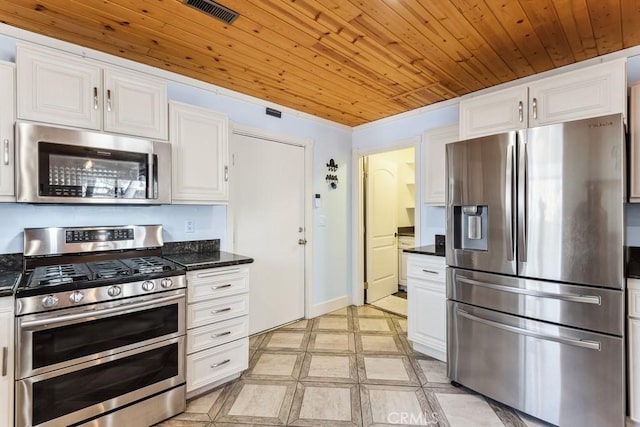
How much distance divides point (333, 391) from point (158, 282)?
1.45 m

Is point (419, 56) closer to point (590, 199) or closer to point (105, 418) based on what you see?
point (590, 199)

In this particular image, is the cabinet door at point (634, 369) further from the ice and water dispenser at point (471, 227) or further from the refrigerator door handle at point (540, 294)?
the ice and water dispenser at point (471, 227)

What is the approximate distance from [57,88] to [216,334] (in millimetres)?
1870

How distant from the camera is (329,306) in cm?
393

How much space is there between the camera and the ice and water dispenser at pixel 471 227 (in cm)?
220

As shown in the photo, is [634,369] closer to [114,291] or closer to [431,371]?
[431,371]

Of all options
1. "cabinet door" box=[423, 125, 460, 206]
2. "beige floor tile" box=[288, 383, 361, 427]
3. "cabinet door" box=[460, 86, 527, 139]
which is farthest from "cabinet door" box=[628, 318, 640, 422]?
"cabinet door" box=[423, 125, 460, 206]

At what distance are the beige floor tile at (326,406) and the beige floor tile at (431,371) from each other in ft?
1.89

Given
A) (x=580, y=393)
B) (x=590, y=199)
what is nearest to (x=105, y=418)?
(x=580, y=393)

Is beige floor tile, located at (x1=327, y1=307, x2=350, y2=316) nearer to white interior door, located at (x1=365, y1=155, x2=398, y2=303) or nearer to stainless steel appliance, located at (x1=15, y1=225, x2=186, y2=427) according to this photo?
white interior door, located at (x1=365, y1=155, x2=398, y2=303)

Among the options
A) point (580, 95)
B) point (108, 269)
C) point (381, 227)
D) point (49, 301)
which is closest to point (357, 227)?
point (381, 227)

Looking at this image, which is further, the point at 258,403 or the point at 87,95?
the point at 258,403

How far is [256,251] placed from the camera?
10.7 ft

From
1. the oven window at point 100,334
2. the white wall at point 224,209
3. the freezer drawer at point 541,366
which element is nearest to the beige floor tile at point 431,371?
the freezer drawer at point 541,366
